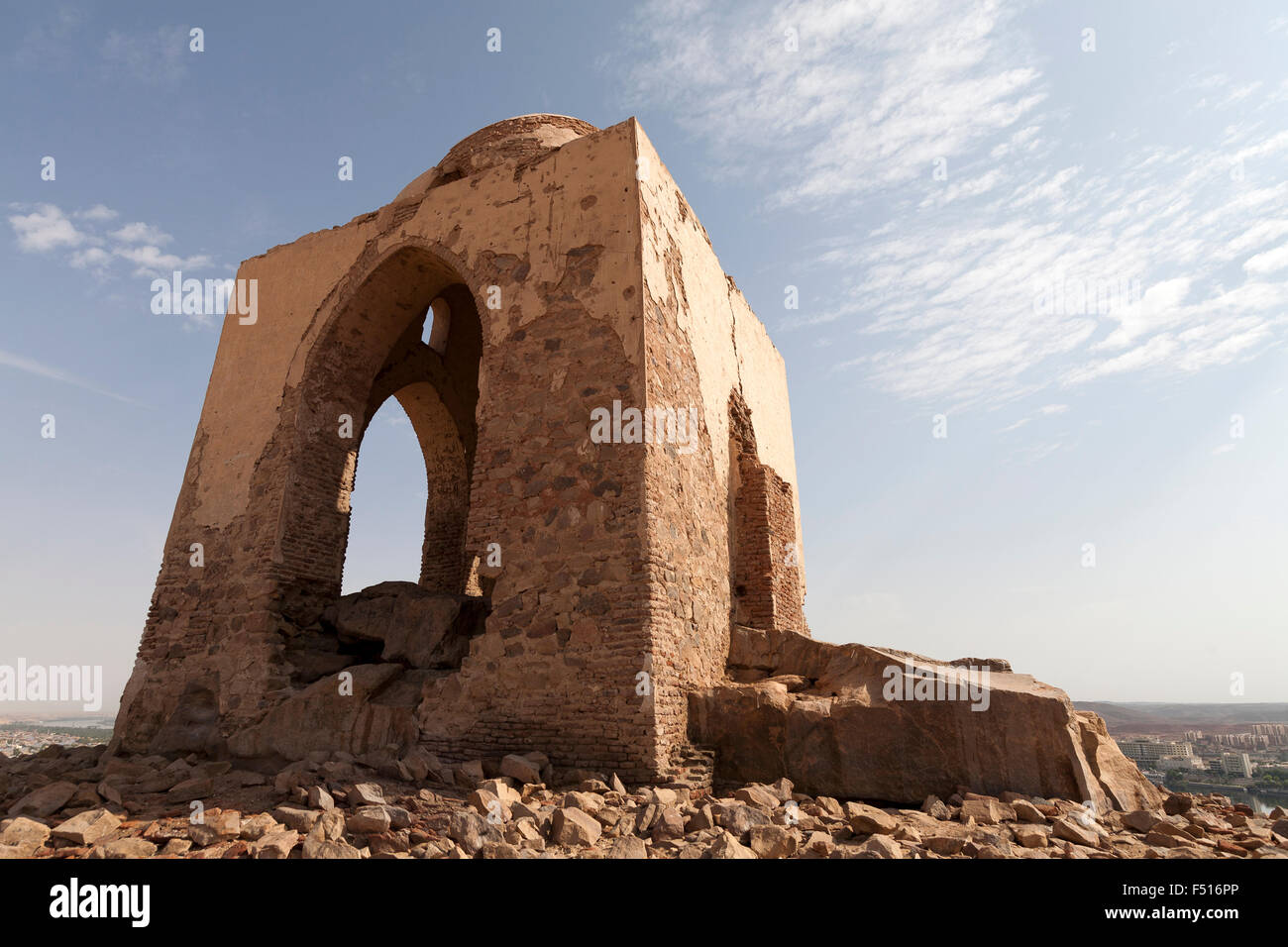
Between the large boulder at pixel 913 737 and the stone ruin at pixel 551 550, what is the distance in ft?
0.06

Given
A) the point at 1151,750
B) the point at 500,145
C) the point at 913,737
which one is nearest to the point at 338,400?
the point at 500,145

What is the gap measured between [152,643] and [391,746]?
11.6 feet

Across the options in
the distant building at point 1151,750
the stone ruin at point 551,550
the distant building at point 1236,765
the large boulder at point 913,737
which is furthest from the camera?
the distant building at point 1236,765

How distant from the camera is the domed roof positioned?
307 inches

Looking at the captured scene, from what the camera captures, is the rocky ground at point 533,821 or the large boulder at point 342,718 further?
the large boulder at point 342,718

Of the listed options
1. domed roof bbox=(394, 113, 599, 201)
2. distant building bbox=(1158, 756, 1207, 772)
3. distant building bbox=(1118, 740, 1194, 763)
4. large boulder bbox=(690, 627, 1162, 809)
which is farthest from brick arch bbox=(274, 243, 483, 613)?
distant building bbox=(1158, 756, 1207, 772)

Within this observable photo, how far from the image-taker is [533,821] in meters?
3.95

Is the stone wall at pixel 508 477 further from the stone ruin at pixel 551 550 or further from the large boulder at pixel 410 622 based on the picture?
the large boulder at pixel 410 622

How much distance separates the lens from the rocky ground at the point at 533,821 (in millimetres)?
3586

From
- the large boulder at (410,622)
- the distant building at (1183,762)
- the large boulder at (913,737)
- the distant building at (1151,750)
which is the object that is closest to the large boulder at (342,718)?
the large boulder at (410,622)

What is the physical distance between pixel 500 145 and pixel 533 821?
22.6 feet
